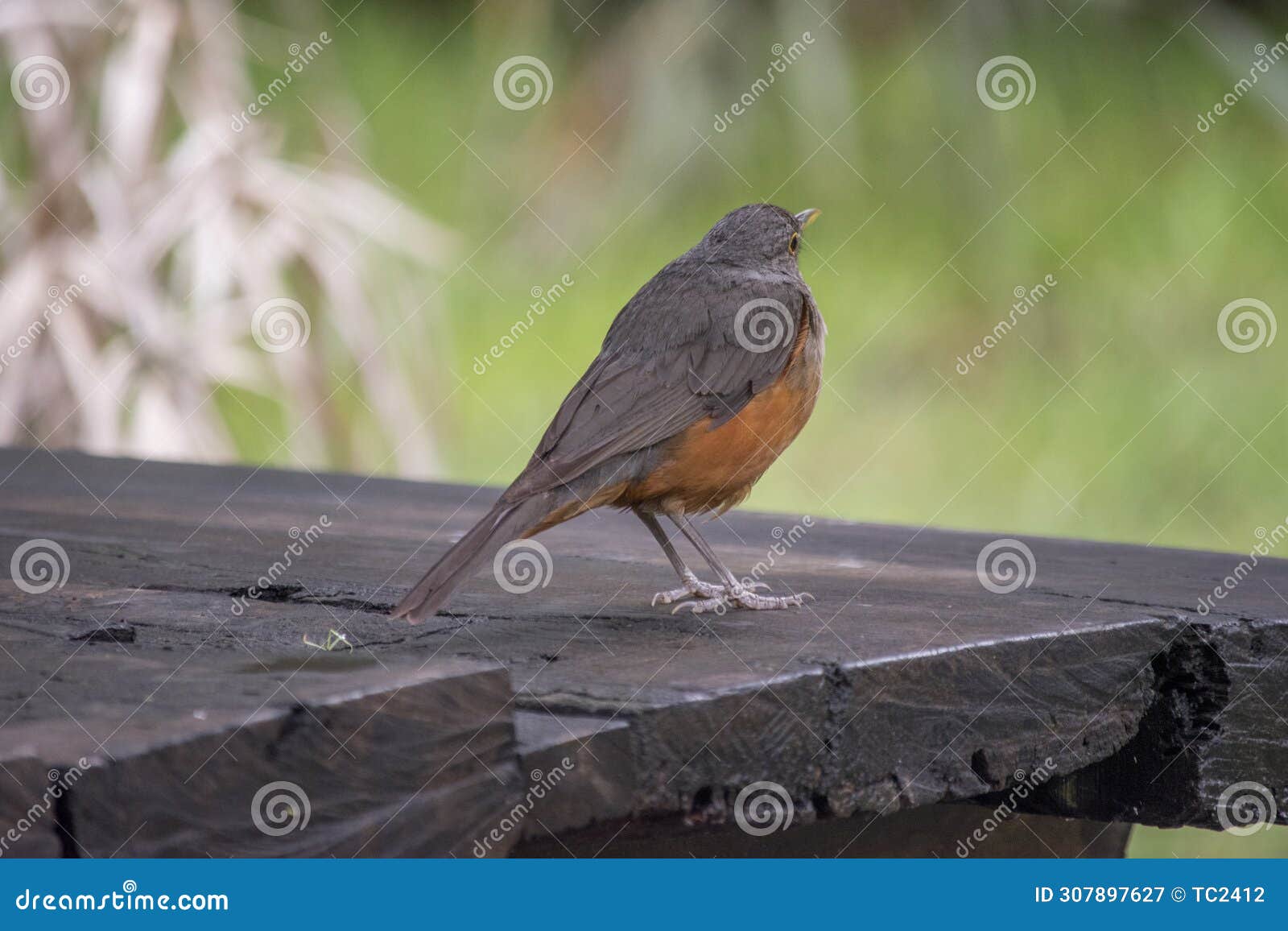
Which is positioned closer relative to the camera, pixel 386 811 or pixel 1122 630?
pixel 386 811

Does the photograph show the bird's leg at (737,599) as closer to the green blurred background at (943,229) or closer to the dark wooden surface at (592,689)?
the dark wooden surface at (592,689)

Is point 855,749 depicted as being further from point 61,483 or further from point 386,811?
point 61,483

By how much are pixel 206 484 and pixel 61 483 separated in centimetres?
43

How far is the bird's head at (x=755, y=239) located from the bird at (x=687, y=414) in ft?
0.22

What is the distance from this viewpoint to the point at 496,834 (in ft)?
5.79

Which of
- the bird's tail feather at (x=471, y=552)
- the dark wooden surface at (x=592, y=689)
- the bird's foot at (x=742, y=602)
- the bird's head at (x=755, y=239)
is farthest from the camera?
the bird's head at (x=755, y=239)

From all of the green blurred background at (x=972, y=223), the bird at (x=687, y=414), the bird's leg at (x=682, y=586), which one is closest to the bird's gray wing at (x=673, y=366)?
the bird at (x=687, y=414)

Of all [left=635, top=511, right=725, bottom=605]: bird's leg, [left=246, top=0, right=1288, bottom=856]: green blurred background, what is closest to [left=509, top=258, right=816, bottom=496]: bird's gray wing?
[left=635, top=511, right=725, bottom=605]: bird's leg

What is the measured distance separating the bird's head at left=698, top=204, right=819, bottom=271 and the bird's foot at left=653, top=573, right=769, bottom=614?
872mm

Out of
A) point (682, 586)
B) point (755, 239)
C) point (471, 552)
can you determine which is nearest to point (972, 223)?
point (755, 239)

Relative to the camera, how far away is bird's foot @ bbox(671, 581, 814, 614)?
2.93 metres

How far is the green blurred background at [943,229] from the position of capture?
25.2 ft

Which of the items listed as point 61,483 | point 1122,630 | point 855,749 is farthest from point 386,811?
point 61,483

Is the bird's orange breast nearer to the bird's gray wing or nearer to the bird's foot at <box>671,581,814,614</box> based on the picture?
the bird's gray wing
